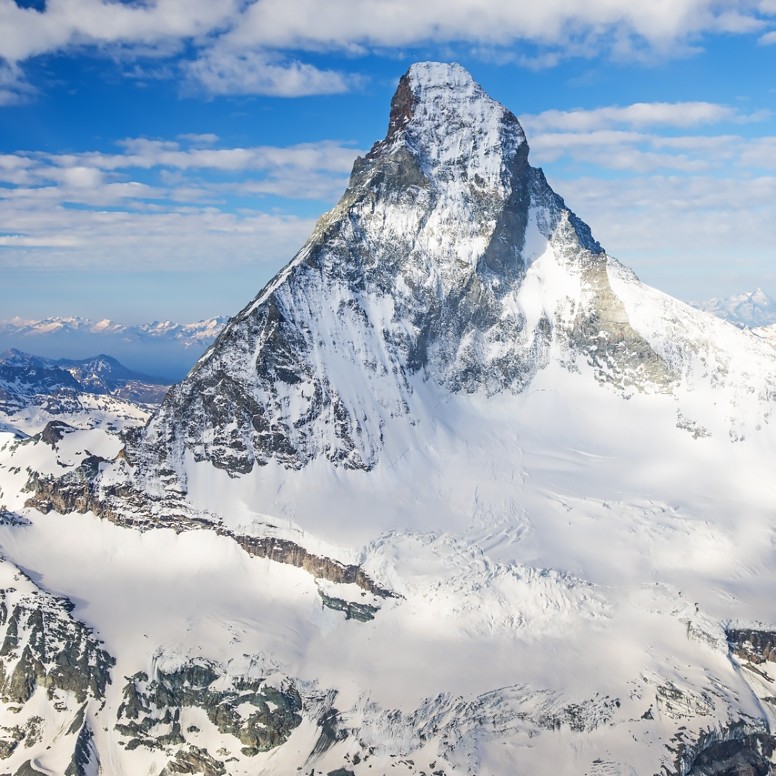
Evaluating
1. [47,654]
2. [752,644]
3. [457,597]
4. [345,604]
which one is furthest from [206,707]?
[752,644]

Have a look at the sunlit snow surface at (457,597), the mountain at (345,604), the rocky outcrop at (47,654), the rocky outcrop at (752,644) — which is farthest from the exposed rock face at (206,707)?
the rocky outcrop at (752,644)

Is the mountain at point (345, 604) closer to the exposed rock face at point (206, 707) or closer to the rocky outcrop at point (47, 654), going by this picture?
the exposed rock face at point (206, 707)

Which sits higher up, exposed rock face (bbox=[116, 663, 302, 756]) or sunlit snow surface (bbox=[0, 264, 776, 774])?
sunlit snow surface (bbox=[0, 264, 776, 774])

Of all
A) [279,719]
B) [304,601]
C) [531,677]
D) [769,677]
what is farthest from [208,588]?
[769,677]

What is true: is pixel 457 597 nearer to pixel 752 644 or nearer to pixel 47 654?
pixel 752 644

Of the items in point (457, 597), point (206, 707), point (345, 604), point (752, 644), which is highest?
point (457, 597)

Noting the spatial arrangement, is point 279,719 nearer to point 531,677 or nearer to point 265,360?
point 531,677

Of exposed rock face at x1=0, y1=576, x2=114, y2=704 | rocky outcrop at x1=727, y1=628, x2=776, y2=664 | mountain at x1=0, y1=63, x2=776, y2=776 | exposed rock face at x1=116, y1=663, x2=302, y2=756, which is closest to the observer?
mountain at x1=0, y1=63, x2=776, y2=776

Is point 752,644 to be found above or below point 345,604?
above

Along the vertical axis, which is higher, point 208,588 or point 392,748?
point 208,588

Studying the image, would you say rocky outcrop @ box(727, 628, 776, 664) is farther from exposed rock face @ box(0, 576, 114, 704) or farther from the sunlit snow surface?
exposed rock face @ box(0, 576, 114, 704)

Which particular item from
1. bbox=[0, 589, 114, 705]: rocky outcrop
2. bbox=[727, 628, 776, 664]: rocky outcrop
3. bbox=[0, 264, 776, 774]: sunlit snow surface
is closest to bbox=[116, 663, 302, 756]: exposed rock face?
bbox=[0, 264, 776, 774]: sunlit snow surface
